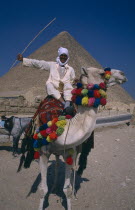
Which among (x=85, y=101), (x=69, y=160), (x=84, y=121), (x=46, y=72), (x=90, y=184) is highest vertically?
(x=46, y=72)

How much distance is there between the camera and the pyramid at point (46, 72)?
70.3 metres

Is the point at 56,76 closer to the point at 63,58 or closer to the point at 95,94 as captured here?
the point at 63,58

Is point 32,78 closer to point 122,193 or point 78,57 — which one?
point 78,57

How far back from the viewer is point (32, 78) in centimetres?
7500

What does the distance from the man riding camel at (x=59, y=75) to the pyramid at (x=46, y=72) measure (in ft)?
199

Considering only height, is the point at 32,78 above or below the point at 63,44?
below

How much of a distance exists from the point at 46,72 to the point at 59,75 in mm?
73681

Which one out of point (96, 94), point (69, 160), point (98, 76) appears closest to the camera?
point (96, 94)

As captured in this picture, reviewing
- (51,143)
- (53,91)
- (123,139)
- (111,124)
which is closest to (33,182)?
(51,143)

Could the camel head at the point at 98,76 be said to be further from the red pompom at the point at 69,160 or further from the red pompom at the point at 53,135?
the red pompom at the point at 69,160

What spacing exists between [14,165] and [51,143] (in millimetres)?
2676

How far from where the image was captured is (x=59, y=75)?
13.5 feet

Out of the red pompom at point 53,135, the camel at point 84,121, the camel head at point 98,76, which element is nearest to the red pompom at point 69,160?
the camel at point 84,121

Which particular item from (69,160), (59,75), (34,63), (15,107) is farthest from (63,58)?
(15,107)
